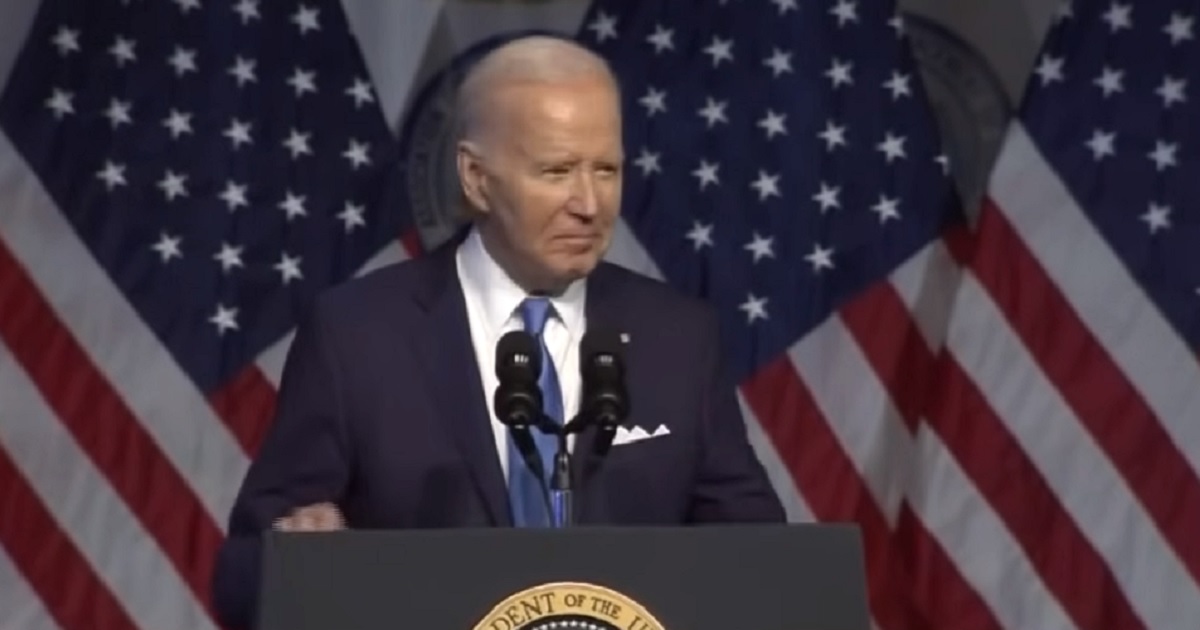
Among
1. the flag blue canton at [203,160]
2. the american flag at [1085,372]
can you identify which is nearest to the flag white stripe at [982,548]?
the american flag at [1085,372]

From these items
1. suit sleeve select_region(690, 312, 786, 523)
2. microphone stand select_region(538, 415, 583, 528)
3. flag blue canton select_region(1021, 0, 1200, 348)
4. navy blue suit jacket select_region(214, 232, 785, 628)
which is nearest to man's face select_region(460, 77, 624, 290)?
navy blue suit jacket select_region(214, 232, 785, 628)

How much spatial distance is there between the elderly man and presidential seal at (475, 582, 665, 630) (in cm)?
38

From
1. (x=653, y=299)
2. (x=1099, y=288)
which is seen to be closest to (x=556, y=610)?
(x=653, y=299)

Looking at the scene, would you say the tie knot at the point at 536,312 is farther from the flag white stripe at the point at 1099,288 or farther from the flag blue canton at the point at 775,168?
the flag white stripe at the point at 1099,288

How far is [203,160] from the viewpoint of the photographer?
4.05 m

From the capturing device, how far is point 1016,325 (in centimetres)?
407

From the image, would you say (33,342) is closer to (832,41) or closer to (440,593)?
(832,41)

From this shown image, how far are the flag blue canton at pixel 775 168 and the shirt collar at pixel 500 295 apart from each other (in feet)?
5.36

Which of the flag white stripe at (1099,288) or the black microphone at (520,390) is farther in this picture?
the flag white stripe at (1099,288)

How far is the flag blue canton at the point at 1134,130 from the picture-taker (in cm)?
405

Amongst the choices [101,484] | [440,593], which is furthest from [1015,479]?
[440,593]

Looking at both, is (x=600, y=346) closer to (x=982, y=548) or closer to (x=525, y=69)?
(x=525, y=69)

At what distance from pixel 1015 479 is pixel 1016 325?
264 millimetres

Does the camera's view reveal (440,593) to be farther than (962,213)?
No
